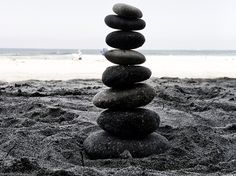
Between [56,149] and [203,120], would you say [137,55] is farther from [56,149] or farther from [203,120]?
[203,120]

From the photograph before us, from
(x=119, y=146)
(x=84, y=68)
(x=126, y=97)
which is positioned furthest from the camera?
(x=84, y=68)

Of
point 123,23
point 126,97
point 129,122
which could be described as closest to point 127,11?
point 123,23

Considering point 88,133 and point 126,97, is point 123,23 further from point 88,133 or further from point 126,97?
point 88,133

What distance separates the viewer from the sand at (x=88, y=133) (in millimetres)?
3774

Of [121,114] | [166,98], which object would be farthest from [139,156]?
[166,98]

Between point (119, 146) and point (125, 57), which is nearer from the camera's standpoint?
point (119, 146)

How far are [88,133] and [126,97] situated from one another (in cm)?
90

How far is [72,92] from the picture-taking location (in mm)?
8594

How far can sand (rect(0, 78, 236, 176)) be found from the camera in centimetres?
377

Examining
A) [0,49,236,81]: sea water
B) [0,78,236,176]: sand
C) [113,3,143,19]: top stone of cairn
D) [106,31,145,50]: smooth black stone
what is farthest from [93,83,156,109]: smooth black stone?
[0,49,236,81]: sea water

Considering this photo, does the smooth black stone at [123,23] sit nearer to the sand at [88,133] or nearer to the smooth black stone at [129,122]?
the smooth black stone at [129,122]

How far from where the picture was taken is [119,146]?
4.55 m

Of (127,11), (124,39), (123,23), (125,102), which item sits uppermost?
(127,11)

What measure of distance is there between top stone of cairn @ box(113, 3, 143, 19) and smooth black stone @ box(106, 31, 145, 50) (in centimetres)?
19
